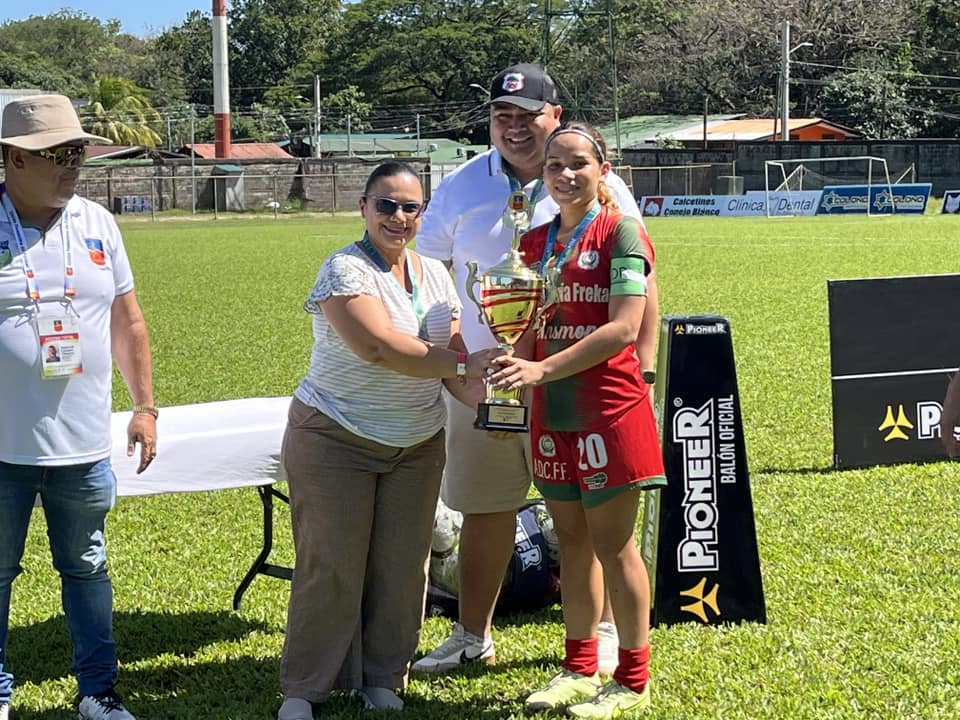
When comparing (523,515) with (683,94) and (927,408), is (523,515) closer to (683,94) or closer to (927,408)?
(927,408)

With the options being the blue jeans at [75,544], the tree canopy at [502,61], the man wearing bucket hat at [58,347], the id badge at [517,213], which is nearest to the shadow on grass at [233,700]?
the blue jeans at [75,544]

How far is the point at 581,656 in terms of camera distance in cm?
409

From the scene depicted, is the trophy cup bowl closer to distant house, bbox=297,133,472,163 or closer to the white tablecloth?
the white tablecloth

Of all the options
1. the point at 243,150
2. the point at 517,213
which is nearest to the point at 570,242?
the point at 517,213

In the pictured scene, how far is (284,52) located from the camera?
10100 centimetres

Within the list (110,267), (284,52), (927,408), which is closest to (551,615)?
(110,267)

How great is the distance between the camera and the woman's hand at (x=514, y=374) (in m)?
3.52

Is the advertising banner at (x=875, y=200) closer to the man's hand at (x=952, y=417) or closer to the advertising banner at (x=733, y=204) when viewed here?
the advertising banner at (x=733, y=204)

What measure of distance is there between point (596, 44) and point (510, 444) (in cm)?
7352

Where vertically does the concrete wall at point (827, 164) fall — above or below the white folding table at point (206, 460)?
above

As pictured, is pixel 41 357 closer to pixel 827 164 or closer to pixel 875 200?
pixel 875 200

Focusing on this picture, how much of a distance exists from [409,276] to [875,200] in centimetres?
3914

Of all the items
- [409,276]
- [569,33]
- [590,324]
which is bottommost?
[590,324]

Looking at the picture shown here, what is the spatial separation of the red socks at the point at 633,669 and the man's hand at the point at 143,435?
1652 mm
